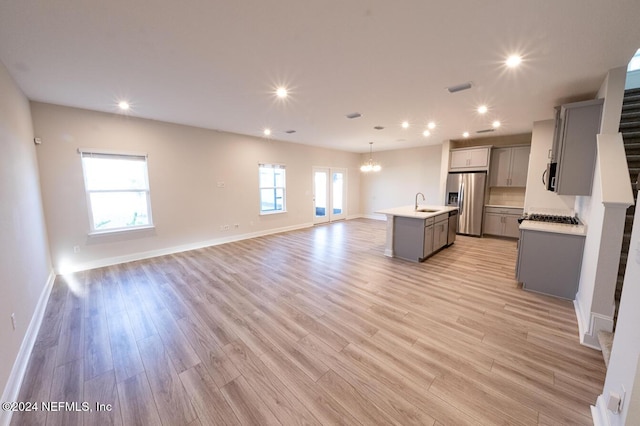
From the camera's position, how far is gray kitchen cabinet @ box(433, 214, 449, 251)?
464 cm

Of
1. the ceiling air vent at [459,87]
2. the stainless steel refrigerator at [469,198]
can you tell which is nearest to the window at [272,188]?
the ceiling air vent at [459,87]

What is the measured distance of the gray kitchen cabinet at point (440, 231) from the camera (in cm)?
464

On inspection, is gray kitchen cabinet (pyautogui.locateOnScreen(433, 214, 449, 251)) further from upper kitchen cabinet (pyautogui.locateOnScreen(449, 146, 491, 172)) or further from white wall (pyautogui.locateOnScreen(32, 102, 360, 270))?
white wall (pyautogui.locateOnScreen(32, 102, 360, 270))

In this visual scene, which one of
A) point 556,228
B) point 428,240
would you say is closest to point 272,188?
point 428,240

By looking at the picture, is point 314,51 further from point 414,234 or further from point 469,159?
point 469,159

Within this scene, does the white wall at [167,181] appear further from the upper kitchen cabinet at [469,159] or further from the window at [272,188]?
the upper kitchen cabinet at [469,159]

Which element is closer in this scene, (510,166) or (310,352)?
(310,352)

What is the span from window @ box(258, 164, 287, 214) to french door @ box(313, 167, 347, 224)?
1.31 metres

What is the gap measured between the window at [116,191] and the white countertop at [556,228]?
20.9 ft

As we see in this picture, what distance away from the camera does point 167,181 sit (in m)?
4.83

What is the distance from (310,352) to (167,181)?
4519 mm

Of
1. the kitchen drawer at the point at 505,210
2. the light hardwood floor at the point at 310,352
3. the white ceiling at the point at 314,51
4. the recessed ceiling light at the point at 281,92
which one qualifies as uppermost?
the recessed ceiling light at the point at 281,92

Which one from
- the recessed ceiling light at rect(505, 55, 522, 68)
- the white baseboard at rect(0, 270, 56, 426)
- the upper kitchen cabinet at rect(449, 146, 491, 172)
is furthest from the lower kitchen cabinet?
the white baseboard at rect(0, 270, 56, 426)

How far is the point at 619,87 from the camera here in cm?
248
